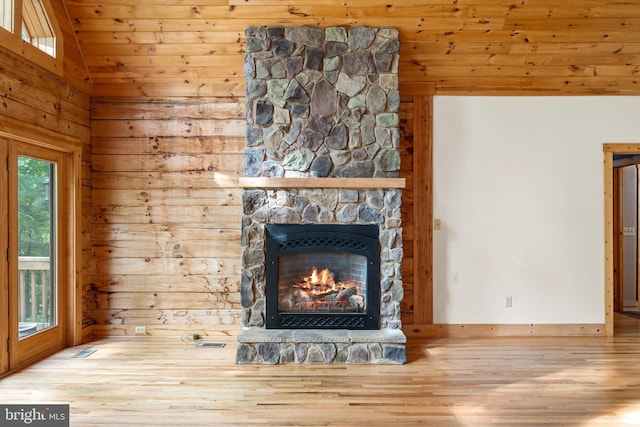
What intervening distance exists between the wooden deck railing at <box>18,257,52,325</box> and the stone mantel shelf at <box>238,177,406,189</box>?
1.99 metres

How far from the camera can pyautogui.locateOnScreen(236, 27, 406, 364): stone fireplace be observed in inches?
162

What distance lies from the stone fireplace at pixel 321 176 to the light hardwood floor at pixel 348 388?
587 mm

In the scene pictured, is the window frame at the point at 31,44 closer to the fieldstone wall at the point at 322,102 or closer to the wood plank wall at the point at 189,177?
the wood plank wall at the point at 189,177

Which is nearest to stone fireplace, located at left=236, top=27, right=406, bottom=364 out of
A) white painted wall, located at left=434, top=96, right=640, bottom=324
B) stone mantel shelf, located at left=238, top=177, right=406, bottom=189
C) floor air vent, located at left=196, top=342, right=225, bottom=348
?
stone mantel shelf, located at left=238, top=177, right=406, bottom=189

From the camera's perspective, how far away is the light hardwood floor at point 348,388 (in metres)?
2.88

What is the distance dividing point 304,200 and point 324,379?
157 centimetres

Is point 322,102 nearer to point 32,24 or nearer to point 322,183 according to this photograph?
point 322,183

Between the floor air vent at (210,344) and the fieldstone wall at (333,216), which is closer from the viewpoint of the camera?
the fieldstone wall at (333,216)

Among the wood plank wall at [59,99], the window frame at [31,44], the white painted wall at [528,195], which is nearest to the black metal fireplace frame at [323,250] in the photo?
the white painted wall at [528,195]

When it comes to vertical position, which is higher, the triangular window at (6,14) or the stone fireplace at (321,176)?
the triangular window at (6,14)

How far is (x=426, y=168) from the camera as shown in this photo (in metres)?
4.82

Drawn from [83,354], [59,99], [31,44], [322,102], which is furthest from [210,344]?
[31,44]

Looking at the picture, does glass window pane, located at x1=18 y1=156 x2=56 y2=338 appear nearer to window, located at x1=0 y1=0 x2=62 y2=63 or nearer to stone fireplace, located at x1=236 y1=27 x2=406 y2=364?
window, located at x1=0 y1=0 x2=62 y2=63

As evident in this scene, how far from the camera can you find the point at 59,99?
165 inches
